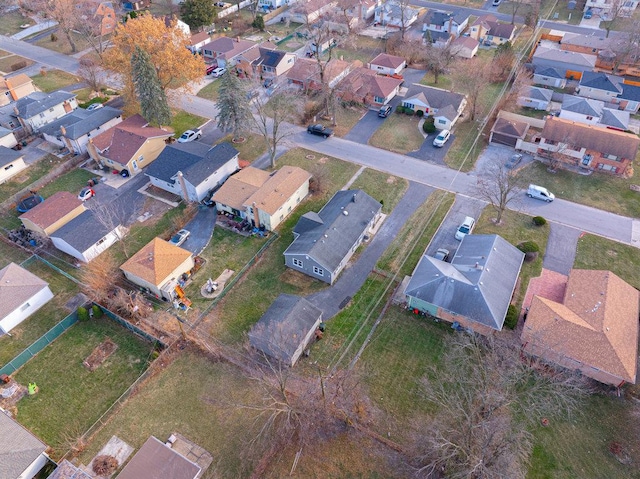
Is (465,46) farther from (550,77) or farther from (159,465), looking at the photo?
(159,465)

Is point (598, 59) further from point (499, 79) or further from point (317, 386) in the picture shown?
point (317, 386)

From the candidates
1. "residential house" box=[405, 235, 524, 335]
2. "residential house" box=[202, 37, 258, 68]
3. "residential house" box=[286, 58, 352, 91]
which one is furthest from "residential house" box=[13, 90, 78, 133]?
"residential house" box=[405, 235, 524, 335]

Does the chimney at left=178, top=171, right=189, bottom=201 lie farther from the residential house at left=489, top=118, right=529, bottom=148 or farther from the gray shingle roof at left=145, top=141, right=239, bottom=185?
the residential house at left=489, top=118, right=529, bottom=148

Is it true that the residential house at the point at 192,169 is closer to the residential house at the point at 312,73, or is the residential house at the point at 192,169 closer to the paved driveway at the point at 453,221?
the residential house at the point at 312,73

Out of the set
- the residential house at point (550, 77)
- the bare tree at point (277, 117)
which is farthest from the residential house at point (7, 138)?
the residential house at point (550, 77)

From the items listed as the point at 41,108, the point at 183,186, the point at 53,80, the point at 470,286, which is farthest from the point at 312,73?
the point at 470,286

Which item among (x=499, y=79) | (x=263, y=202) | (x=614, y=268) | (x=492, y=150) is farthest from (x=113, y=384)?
(x=499, y=79)
